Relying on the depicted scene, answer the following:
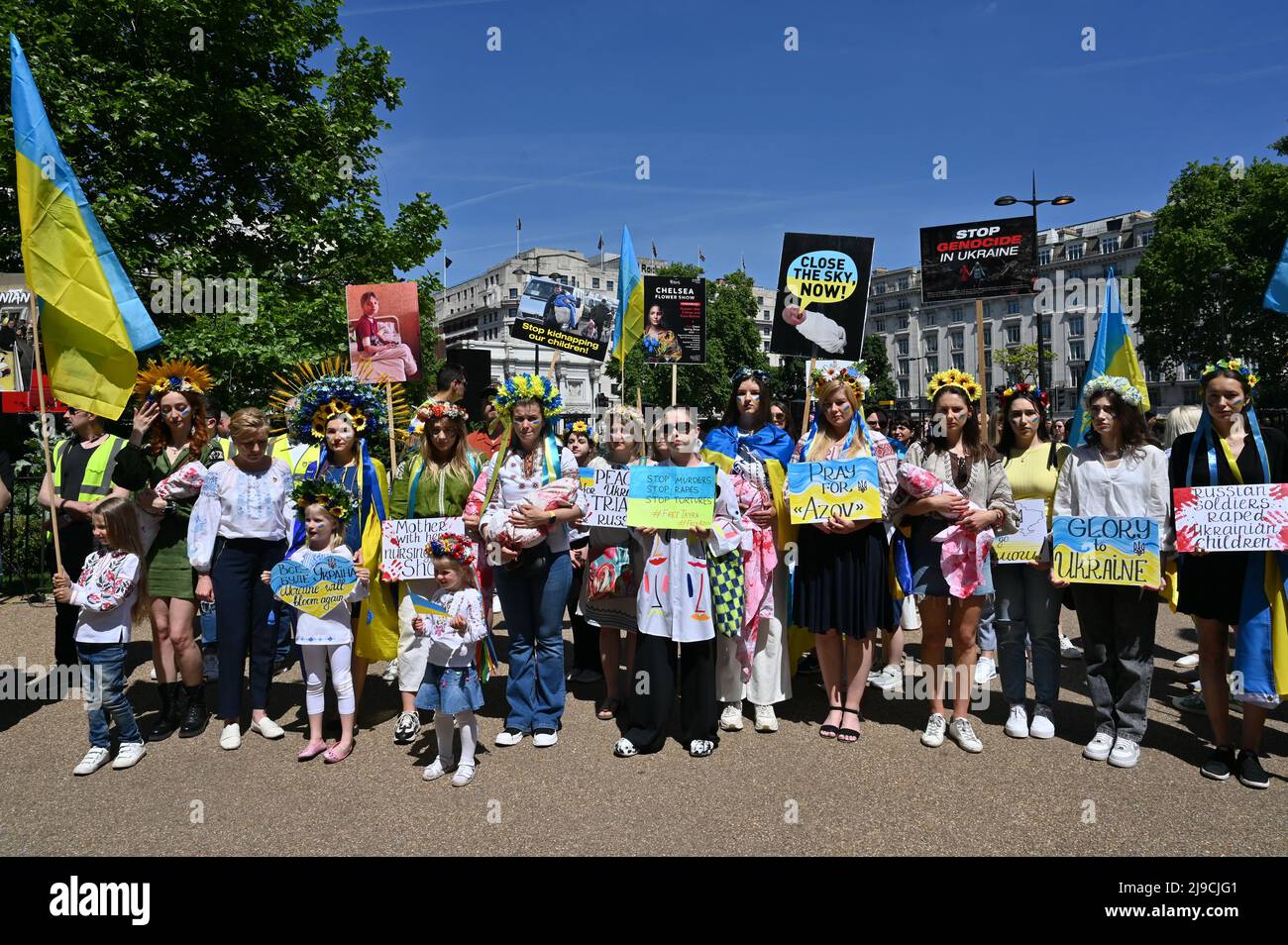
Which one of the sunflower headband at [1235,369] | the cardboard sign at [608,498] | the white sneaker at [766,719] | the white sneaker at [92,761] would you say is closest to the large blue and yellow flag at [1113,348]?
the sunflower headband at [1235,369]

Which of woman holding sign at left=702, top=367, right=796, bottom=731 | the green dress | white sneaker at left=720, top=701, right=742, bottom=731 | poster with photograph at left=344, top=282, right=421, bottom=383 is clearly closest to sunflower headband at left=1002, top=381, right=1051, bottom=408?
woman holding sign at left=702, top=367, right=796, bottom=731

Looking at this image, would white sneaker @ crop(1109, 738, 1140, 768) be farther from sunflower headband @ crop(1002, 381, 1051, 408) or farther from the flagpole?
the flagpole

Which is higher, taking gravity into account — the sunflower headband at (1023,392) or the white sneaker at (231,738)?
the sunflower headband at (1023,392)

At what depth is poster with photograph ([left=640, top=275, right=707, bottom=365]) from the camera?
1180cm

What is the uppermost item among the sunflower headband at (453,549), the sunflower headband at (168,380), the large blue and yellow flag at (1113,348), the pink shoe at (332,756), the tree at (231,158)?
the tree at (231,158)

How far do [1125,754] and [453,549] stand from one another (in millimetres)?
4185

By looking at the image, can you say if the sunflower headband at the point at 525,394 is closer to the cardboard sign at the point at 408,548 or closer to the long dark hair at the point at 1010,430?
the cardboard sign at the point at 408,548

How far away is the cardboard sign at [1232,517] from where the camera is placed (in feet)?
14.0

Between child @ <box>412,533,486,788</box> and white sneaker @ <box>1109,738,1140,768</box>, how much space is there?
3.79m

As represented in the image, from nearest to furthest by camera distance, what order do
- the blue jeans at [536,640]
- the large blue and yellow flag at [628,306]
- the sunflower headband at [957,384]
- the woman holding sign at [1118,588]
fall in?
the woman holding sign at [1118,588]
the blue jeans at [536,640]
the sunflower headband at [957,384]
the large blue and yellow flag at [628,306]

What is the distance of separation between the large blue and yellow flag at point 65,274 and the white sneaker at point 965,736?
18.6 ft

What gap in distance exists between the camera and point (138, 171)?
13391 millimetres

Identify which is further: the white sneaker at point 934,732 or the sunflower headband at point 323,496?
the white sneaker at point 934,732
